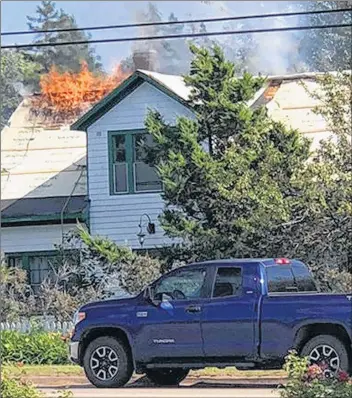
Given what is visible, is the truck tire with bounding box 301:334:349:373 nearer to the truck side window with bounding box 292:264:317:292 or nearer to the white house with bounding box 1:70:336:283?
the truck side window with bounding box 292:264:317:292

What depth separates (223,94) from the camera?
537 inches

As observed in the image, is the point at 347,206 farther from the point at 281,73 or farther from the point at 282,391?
the point at 282,391

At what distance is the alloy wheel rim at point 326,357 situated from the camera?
9938 millimetres

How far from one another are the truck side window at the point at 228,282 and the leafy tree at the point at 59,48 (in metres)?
5.16

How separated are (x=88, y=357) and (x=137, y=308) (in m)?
0.75

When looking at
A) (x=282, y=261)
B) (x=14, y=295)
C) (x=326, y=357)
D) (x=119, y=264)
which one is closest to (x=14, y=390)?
(x=326, y=357)

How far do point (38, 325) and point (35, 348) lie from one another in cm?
57

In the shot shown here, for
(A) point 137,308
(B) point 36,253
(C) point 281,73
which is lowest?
(A) point 137,308

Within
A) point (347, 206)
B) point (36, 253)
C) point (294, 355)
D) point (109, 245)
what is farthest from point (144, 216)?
point (294, 355)

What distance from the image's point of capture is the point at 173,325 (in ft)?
35.2

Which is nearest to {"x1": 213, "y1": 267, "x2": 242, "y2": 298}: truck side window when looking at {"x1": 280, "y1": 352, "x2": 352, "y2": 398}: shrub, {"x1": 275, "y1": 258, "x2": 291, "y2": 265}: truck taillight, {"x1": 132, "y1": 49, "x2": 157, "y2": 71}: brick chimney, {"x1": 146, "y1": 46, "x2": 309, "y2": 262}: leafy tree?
{"x1": 275, "y1": 258, "x2": 291, "y2": 265}: truck taillight

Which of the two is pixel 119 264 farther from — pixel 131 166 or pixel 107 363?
pixel 107 363

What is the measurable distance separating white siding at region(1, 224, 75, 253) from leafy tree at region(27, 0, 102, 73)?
279cm

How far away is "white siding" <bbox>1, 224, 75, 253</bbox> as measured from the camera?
1356cm
